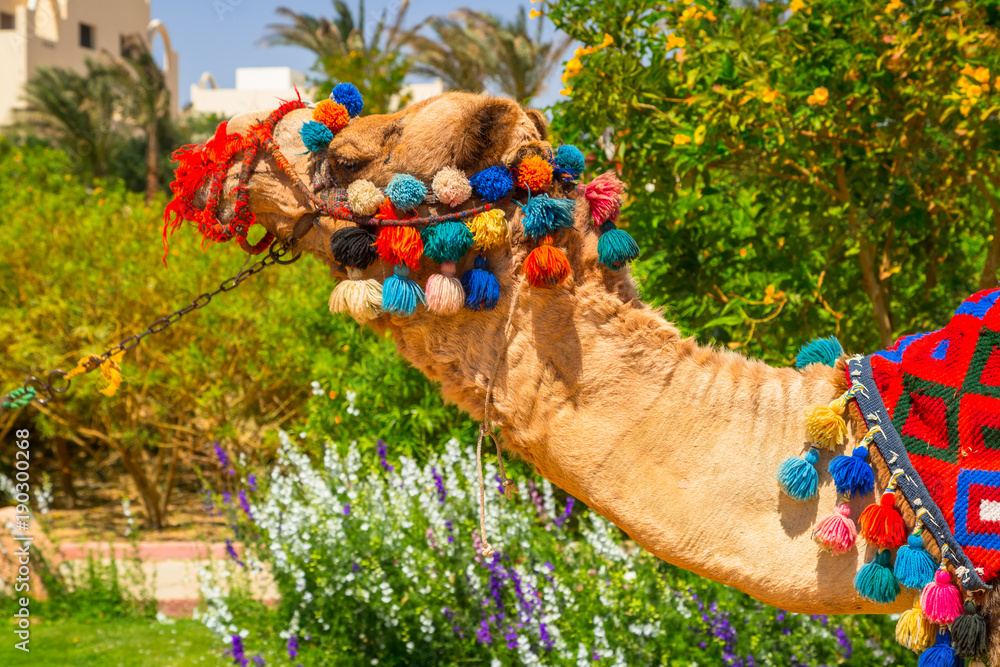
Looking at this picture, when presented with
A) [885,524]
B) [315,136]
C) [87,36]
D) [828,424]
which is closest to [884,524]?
[885,524]

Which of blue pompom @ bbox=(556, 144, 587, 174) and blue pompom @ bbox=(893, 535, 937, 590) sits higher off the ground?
blue pompom @ bbox=(556, 144, 587, 174)

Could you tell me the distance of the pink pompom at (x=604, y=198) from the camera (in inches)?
76.0

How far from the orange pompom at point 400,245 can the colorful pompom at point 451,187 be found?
10 cm

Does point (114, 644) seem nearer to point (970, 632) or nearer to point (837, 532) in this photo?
point (837, 532)

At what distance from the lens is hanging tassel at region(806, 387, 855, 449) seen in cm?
181

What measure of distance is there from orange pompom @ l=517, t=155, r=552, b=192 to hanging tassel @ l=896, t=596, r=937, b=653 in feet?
3.83

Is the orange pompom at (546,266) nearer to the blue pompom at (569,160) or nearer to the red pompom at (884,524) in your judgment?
the blue pompom at (569,160)

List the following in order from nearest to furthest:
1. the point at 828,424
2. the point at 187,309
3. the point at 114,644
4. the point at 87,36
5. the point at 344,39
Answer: the point at 828,424
the point at 187,309
the point at 114,644
the point at 344,39
the point at 87,36

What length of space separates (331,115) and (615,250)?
0.71 metres

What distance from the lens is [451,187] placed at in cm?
186

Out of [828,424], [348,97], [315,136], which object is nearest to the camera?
[828,424]

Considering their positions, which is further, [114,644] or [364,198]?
[114,644]

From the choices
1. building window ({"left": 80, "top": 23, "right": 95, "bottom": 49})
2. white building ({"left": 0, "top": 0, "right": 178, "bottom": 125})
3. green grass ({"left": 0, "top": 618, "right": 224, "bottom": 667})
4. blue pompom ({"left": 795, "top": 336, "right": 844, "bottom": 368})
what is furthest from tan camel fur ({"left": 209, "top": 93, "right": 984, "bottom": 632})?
building window ({"left": 80, "top": 23, "right": 95, "bottom": 49})

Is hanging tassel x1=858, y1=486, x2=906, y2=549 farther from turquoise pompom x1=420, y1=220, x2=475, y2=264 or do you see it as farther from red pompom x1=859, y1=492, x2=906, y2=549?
turquoise pompom x1=420, y1=220, x2=475, y2=264
